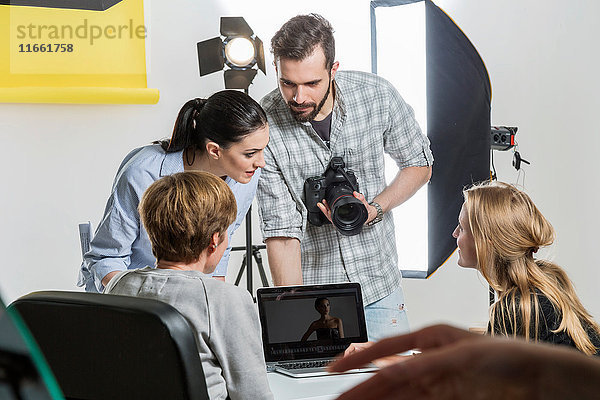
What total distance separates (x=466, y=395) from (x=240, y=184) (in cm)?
174

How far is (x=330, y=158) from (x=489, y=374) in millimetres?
1978

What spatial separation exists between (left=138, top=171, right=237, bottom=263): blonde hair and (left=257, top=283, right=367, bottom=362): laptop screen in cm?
39

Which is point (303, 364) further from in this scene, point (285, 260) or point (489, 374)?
point (489, 374)

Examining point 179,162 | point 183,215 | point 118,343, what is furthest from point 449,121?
point 118,343

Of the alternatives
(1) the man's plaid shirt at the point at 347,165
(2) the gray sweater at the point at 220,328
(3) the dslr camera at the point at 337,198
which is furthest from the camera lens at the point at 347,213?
(2) the gray sweater at the point at 220,328

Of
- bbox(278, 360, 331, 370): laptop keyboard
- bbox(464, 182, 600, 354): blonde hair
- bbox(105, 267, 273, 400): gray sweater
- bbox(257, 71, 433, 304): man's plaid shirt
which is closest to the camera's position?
bbox(105, 267, 273, 400): gray sweater

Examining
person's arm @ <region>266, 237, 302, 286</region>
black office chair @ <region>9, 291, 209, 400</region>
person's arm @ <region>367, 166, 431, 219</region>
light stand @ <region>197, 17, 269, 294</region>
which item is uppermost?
light stand @ <region>197, 17, 269, 294</region>

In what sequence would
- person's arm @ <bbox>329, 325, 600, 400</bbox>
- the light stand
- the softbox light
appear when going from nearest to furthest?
person's arm @ <bbox>329, 325, 600, 400</bbox> < the light stand < the softbox light

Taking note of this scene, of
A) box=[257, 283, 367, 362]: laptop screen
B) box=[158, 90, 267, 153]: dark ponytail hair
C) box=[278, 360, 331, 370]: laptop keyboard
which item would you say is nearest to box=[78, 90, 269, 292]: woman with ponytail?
box=[158, 90, 267, 153]: dark ponytail hair

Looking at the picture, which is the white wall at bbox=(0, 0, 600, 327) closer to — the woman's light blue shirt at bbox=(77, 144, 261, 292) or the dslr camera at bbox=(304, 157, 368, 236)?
the dslr camera at bbox=(304, 157, 368, 236)

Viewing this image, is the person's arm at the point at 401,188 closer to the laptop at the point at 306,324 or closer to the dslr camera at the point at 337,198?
the dslr camera at the point at 337,198

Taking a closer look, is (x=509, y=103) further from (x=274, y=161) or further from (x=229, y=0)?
(x=274, y=161)

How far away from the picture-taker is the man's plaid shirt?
202cm

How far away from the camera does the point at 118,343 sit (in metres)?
0.85
